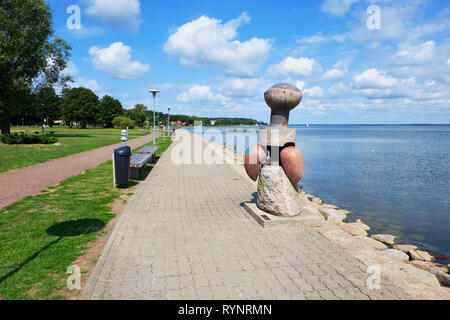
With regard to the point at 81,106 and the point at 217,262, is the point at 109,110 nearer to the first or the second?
the point at 81,106

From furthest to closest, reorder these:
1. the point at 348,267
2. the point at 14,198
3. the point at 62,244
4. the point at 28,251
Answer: the point at 14,198, the point at 62,244, the point at 28,251, the point at 348,267

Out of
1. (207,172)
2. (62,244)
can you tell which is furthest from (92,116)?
(62,244)

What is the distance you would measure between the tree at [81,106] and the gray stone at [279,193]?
7040 centimetres

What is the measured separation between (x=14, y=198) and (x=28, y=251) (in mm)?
3668

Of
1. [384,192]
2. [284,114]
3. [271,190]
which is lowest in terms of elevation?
[384,192]

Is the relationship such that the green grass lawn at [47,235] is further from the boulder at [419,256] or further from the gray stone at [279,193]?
the boulder at [419,256]

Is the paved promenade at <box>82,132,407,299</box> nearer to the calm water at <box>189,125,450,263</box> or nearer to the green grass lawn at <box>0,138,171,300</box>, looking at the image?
the green grass lawn at <box>0,138,171,300</box>

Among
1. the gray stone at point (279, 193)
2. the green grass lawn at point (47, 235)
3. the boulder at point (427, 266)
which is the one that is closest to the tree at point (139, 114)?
the green grass lawn at point (47, 235)

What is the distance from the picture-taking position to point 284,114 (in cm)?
550

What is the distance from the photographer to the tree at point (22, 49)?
72.7ft

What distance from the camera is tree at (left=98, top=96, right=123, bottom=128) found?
261ft

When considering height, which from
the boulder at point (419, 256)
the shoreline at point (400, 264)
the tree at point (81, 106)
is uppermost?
the tree at point (81, 106)

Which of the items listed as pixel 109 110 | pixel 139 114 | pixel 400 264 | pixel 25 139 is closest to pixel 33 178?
pixel 400 264
